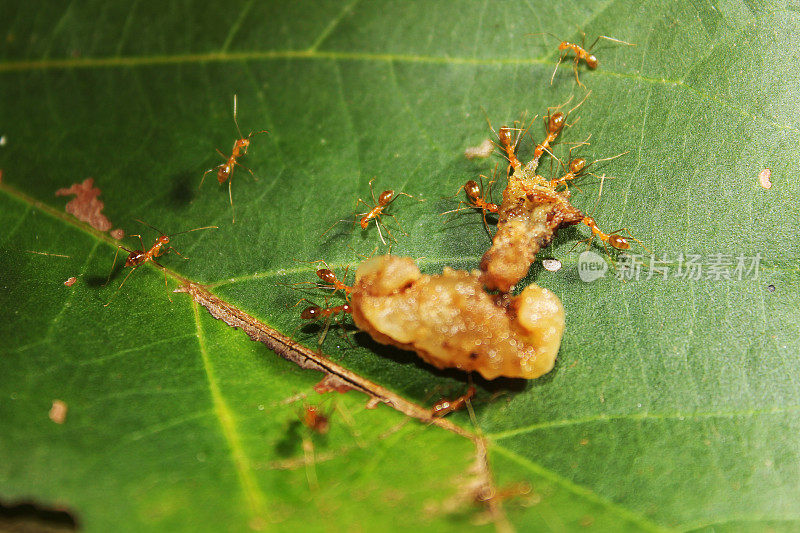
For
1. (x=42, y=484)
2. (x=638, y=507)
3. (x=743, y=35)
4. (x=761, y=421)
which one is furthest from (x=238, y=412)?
(x=743, y=35)

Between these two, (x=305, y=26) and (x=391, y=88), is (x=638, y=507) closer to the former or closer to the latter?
(x=391, y=88)

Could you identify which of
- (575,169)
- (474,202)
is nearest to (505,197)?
(474,202)

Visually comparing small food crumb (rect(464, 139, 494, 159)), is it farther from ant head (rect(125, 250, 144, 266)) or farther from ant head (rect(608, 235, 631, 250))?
ant head (rect(125, 250, 144, 266))

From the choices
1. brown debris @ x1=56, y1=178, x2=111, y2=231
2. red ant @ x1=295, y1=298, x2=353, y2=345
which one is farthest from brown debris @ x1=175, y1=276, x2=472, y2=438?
brown debris @ x1=56, y1=178, x2=111, y2=231

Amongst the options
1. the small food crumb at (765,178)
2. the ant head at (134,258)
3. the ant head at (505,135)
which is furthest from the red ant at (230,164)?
the small food crumb at (765,178)

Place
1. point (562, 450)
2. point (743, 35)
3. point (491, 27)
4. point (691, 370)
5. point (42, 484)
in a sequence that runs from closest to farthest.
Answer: point (42, 484) < point (562, 450) < point (691, 370) < point (743, 35) < point (491, 27)

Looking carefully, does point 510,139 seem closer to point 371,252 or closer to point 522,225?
point 522,225

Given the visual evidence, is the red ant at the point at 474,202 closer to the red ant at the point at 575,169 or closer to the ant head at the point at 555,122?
the red ant at the point at 575,169
